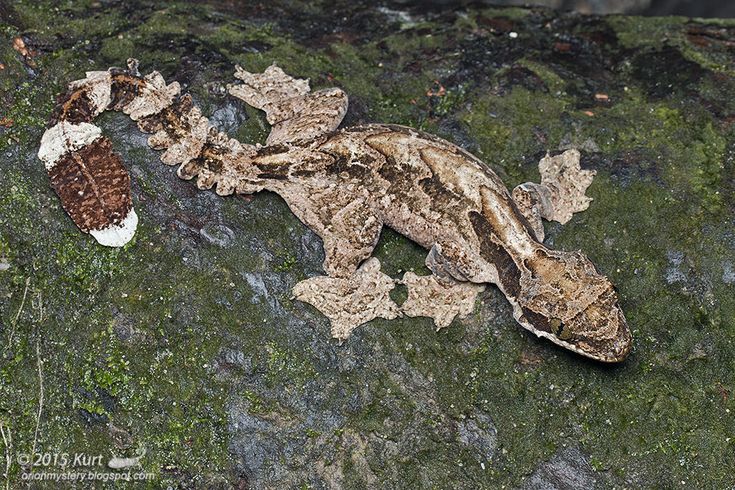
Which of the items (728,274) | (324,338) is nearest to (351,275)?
(324,338)

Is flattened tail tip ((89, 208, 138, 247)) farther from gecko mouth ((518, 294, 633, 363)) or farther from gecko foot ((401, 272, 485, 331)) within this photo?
gecko mouth ((518, 294, 633, 363))

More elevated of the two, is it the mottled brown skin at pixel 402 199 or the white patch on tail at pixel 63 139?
the white patch on tail at pixel 63 139

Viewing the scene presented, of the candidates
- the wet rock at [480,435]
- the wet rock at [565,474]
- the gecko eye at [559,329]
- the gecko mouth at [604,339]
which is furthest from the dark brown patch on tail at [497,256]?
the wet rock at [565,474]

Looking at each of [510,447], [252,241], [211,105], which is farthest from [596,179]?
[211,105]

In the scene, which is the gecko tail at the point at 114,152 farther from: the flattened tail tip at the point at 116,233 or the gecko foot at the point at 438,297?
the gecko foot at the point at 438,297

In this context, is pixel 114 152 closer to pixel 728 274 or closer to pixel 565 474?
pixel 565 474

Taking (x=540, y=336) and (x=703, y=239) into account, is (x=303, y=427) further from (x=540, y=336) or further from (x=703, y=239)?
(x=703, y=239)

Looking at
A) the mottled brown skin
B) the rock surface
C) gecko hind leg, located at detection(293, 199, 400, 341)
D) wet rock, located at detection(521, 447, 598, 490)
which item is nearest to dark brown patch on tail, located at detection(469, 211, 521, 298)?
the mottled brown skin
